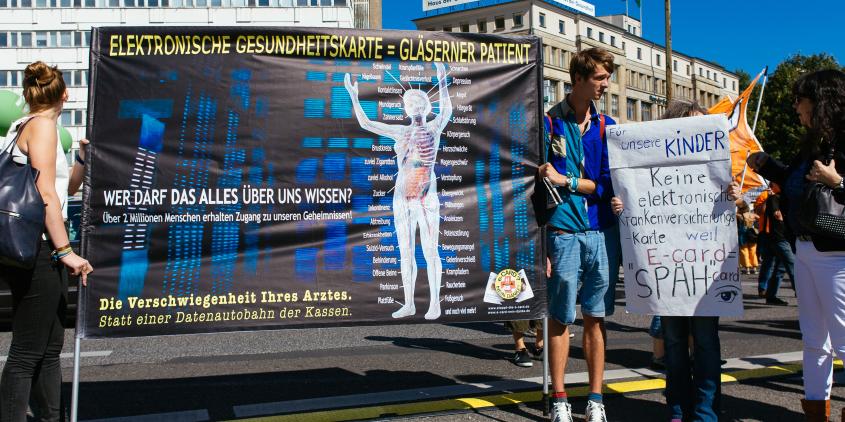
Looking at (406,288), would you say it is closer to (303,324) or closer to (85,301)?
(303,324)

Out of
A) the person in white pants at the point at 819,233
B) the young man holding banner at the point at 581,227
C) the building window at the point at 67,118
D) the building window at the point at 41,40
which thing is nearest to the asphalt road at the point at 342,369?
the young man holding banner at the point at 581,227

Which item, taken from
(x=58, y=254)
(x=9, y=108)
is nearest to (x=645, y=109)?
(x=9, y=108)

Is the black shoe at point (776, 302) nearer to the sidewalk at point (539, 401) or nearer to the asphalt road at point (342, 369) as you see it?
the asphalt road at point (342, 369)

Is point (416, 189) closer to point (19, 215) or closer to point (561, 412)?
point (561, 412)

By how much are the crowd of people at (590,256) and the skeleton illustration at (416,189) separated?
0.67 m

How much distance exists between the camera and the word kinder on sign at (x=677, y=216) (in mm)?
4293

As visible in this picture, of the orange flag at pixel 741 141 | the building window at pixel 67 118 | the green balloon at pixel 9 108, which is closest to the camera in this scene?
the orange flag at pixel 741 141

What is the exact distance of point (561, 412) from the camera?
4332 mm

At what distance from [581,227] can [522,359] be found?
2.23 metres

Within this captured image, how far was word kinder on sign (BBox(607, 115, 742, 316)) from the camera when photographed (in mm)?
4293

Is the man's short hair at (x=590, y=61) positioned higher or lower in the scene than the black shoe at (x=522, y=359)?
higher

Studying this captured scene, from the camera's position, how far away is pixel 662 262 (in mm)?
4445

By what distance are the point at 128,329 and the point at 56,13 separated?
189 feet

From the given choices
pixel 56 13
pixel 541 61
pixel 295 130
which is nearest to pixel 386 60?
pixel 295 130
